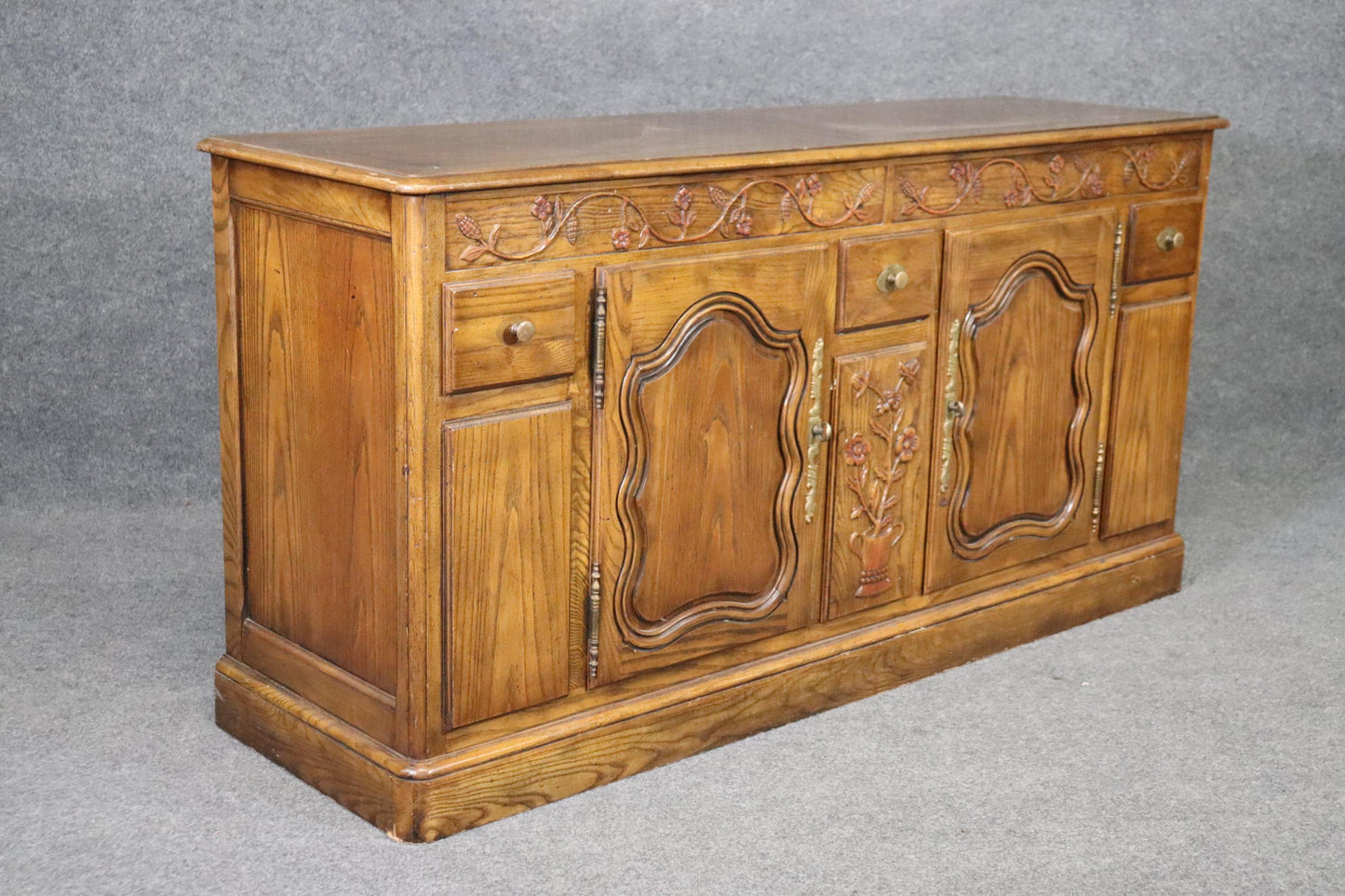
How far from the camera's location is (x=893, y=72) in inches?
157

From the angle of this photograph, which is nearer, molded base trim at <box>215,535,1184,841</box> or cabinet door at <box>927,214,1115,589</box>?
molded base trim at <box>215,535,1184,841</box>

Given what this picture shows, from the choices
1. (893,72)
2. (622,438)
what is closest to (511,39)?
(893,72)

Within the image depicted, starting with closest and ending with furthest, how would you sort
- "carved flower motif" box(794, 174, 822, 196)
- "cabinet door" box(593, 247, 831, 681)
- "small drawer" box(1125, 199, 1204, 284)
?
"cabinet door" box(593, 247, 831, 681)
"carved flower motif" box(794, 174, 822, 196)
"small drawer" box(1125, 199, 1204, 284)

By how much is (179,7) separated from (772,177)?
1522mm

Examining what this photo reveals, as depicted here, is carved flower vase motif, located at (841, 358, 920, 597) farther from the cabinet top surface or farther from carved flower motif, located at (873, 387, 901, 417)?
the cabinet top surface

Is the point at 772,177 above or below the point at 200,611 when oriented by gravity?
above

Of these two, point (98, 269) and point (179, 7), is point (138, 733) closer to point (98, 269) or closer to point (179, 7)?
point (98, 269)

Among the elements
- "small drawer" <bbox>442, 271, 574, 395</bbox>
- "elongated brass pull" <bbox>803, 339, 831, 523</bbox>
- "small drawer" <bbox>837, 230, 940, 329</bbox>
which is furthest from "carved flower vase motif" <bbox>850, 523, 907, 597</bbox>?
"small drawer" <bbox>442, 271, 574, 395</bbox>

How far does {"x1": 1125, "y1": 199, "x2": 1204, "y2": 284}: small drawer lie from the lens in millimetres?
3029

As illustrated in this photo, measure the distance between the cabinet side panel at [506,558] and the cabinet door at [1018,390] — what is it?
30.2 inches

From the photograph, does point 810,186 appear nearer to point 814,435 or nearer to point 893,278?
point 893,278

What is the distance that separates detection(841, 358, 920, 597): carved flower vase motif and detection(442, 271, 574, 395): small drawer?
0.58 m

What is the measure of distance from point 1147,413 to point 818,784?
112 cm

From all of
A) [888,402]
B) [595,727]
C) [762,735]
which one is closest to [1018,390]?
[888,402]
